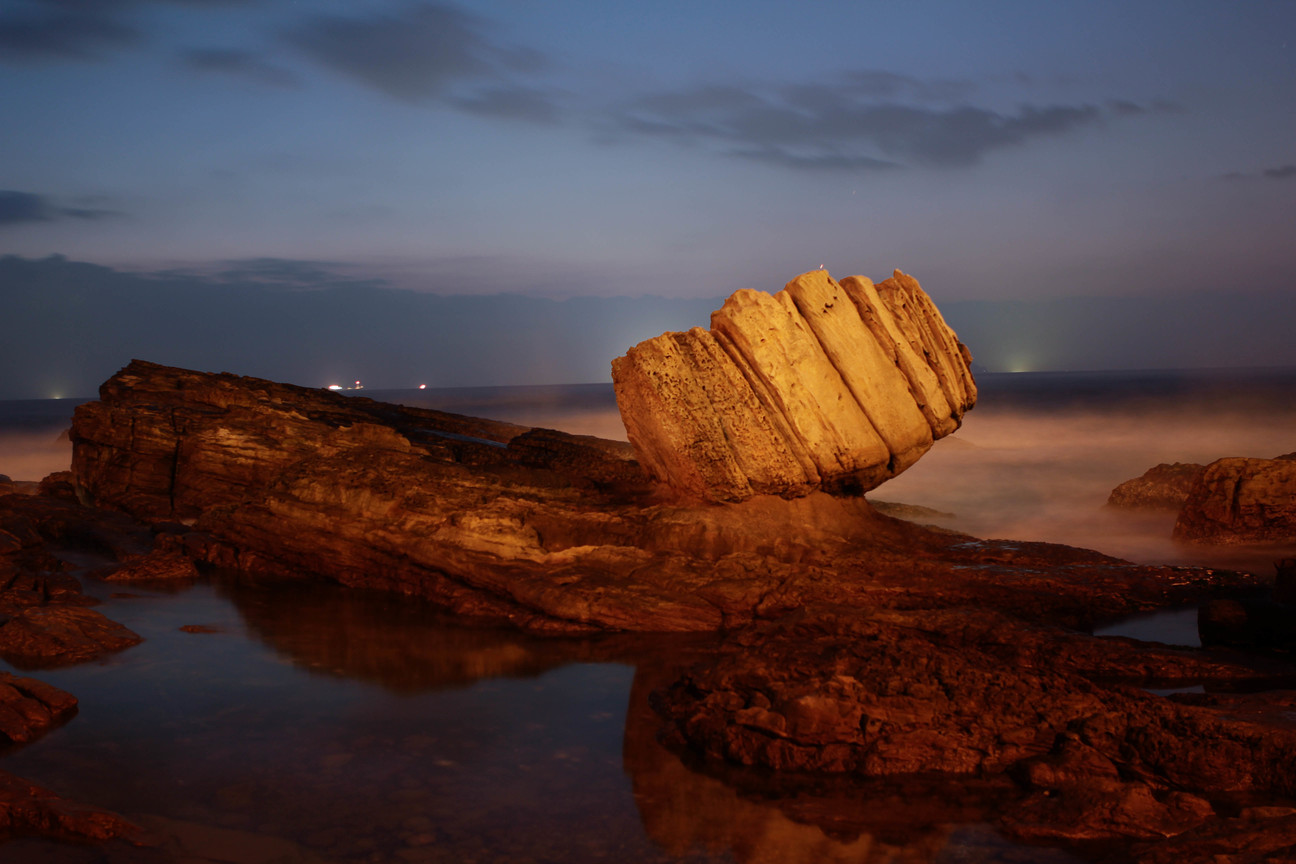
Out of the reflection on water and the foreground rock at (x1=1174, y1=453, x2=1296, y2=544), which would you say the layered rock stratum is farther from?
Answer: the reflection on water

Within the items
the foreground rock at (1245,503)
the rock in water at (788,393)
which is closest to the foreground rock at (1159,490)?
the foreground rock at (1245,503)

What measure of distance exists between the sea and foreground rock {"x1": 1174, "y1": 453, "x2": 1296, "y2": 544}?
0.65 metres

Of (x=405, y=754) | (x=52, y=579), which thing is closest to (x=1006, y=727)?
(x=405, y=754)

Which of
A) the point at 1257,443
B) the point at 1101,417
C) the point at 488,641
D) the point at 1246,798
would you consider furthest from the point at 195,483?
the point at 1101,417

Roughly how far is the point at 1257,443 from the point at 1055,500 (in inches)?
1224

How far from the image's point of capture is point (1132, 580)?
10242mm

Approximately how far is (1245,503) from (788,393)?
757cm

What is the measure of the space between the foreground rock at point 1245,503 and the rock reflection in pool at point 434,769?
863 cm

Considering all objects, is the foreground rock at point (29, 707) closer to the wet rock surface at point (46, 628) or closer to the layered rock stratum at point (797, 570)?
the wet rock surface at point (46, 628)

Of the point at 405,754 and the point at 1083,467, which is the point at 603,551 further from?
the point at 1083,467

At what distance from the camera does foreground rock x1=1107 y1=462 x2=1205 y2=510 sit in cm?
1805

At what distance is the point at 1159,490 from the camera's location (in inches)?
722

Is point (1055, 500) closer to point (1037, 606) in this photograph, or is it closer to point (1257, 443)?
point (1037, 606)

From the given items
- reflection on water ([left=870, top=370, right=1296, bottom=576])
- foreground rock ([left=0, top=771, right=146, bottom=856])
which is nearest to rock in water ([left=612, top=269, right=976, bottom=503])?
reflection on water ([left=870, top=370, right=1296, bottom=576])
